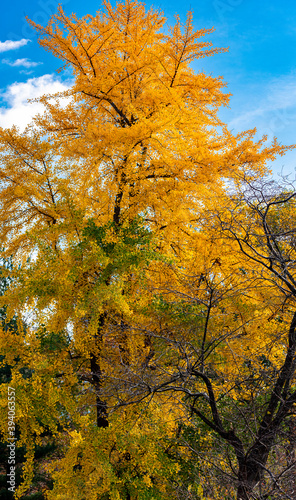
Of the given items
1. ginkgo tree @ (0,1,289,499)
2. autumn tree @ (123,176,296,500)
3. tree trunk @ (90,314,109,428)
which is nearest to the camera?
autumn tree @ (123,176,296,500)

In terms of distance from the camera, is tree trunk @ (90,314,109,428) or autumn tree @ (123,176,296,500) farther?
tree trunk @ (90,314,109,428)

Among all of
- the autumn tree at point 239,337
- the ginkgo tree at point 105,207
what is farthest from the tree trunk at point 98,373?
the autumn tree at point 239,337

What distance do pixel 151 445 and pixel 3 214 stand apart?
20.3 feet

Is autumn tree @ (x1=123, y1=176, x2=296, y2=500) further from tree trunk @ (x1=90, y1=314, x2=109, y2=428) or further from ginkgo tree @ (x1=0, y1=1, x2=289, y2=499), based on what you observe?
tree trunk @ (x1=90, y1=314, x2=109, y2=428)

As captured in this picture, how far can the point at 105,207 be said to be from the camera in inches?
294

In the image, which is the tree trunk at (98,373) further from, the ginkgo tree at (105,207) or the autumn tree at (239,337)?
the autumn tree at (239,337)

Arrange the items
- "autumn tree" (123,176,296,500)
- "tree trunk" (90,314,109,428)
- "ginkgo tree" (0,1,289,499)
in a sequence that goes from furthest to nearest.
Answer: "tree trunk" (90,314,109,428) < "ginkgo tree" (0,1,289,499) < "autumn tree" (123,176,296,500)

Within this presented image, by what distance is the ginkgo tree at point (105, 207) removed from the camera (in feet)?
18.6

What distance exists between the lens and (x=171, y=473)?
231 inches

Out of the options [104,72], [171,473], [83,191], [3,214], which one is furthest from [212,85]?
[171,473]

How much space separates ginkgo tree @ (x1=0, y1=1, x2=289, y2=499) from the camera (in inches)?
223

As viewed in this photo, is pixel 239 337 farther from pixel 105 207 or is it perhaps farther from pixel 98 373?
pixel 105 207

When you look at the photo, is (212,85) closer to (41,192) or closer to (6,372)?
(41,192)

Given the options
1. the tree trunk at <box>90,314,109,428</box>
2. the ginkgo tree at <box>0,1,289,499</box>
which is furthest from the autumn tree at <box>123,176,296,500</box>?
the tree trunk at <box>90,314,109,428</box>
